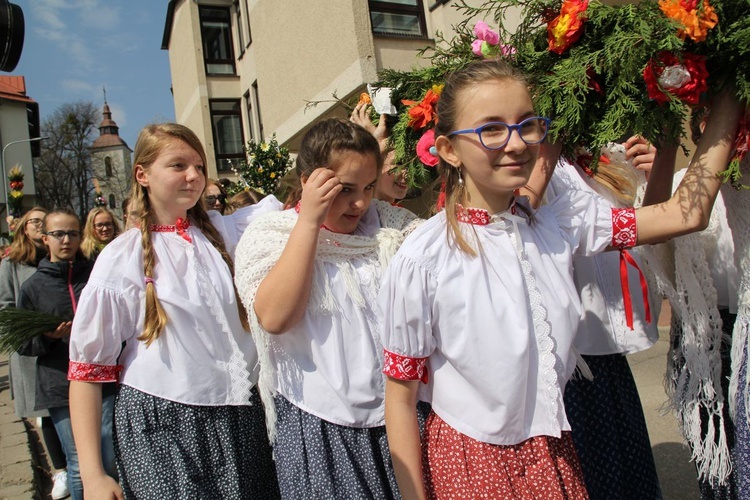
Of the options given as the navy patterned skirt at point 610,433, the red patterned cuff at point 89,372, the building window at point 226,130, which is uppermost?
the building window at point 226,130

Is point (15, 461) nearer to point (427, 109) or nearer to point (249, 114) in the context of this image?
point (427, 109)

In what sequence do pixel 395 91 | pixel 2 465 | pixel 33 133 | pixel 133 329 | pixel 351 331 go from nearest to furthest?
pixel 351 331 → pixel 133 329 → pixel 395 91 → pixel 2 465 → pixel 33 133

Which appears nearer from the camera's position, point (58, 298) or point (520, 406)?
point (520, 406)

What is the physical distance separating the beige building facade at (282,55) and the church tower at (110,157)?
110 ft

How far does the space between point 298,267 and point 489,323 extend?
1.94 feet

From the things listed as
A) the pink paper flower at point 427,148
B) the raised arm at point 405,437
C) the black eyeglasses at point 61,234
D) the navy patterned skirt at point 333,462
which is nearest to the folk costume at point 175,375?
the navy patterned skirt at point 333,462

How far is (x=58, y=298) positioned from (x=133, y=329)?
2227 mm

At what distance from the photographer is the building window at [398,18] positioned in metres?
9.27

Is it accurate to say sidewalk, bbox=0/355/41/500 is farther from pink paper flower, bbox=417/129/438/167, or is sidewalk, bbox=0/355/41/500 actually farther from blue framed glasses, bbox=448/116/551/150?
blue framed glasses, bbox=448/116/551/150

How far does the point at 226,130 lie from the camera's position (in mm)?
20594

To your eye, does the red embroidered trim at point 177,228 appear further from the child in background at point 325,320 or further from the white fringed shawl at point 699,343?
the white fringed shawl at point 699,343

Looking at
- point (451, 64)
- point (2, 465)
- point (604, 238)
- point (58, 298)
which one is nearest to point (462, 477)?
point (604, 238)

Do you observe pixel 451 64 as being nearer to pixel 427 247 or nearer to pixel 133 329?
pixel 427 247

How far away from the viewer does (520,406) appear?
4.92 feet
